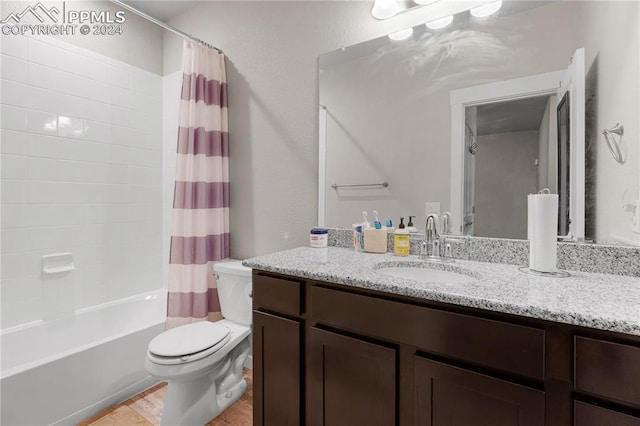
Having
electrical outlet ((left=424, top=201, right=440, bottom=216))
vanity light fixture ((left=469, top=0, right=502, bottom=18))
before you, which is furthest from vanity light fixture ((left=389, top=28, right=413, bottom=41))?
electrical outlet ((left=424, top=201, right=440, bottom=216))

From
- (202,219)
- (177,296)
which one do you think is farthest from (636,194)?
(177,296)

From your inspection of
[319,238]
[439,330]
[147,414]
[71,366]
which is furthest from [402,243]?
[71,366]

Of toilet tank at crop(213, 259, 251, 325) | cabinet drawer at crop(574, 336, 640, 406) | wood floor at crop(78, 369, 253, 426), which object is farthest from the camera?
toilet tank at crop(213, 259, 251, 325)

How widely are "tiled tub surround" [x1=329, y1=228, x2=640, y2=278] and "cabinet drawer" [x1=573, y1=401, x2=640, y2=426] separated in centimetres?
58

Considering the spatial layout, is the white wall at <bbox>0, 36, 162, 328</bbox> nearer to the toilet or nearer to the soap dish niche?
the soap dish niche

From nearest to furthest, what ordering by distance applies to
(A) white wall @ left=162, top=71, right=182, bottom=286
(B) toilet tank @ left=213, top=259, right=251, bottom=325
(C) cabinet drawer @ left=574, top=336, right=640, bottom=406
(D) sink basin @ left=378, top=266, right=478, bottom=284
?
1. (C) cabinet drawer @ left=574, top=336, right=640, bottom=406
2. (D) sink basin @ left=378, top=266, right=478, bottom=284
3. (B) toilet tank @ left=213, top=259, right=251, bottom=325
4. (A) white wall @ left=162, top=71, right=182, bottom=286

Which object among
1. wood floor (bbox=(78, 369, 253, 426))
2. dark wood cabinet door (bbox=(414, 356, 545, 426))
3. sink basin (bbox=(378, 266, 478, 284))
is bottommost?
wood floor (bbox=(78, 369, 253, 426))

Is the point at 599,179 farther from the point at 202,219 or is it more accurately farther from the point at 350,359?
the point at 202,219

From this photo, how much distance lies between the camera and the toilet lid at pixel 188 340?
4.78ft

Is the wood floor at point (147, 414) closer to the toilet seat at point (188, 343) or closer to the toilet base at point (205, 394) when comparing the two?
the toilet base at point (205, 394)

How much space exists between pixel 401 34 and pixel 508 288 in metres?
1.26

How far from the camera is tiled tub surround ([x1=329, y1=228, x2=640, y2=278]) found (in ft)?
3.48

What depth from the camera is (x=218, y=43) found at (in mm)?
2260

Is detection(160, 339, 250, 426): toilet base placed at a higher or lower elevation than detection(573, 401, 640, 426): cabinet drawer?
lower
